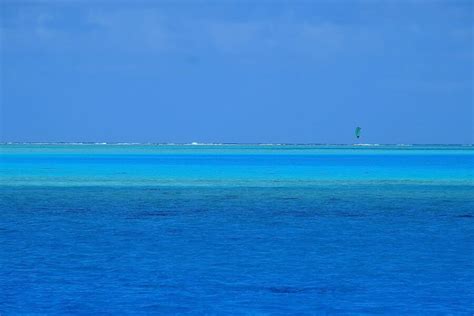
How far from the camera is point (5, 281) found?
7.22 metres

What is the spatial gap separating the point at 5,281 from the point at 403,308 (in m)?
3.78

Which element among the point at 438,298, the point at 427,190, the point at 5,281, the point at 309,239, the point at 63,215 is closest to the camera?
the point at 438,298

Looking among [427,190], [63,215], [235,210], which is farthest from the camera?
[427,190]

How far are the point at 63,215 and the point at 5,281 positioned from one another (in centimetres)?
580

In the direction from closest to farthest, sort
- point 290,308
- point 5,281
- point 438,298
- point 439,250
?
1. point 290,308
2. point 438,298
3. point 5,281
4. point 439,250

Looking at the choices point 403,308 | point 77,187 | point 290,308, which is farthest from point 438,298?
point 77,187

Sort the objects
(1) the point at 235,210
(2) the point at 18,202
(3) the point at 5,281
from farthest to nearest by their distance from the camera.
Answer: (2) the point at 18,202
(1) the point at 235,210
(3) the point at 5,281

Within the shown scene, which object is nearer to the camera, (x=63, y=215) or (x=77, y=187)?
(x=63, y=215)

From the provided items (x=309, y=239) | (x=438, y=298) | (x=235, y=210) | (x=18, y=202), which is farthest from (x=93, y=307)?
(x=18, y=202)

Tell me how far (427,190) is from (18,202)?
10802mm

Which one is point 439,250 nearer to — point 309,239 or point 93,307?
point 309,239

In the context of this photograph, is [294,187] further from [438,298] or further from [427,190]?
[438,298]

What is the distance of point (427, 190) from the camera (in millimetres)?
20172

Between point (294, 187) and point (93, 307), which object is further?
point (294, 187)
